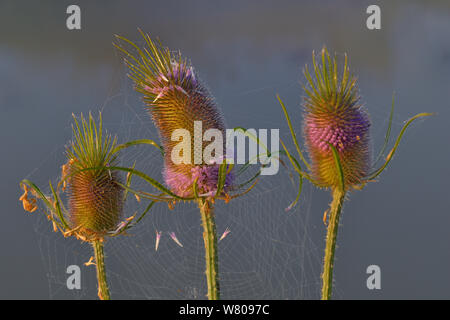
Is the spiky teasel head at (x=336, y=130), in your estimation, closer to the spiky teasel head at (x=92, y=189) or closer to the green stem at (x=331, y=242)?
the green stem at (x=331, y=242)

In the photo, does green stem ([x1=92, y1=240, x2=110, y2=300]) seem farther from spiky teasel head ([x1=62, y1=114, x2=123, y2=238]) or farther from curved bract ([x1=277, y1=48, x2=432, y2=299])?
curved bract ([x1=277, y1=48, x2=432, y2=299])

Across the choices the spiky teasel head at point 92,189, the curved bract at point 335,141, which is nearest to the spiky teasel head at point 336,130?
the curved bract at point 335,141

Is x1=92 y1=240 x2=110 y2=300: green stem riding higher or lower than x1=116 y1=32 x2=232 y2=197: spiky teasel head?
lower

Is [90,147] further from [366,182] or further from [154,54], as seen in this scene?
[366,182]

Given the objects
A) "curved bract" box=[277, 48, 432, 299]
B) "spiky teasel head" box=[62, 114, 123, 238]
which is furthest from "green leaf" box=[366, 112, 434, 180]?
"spiky teasel head" box=[62, 114, 123, 238]

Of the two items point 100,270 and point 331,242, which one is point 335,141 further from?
point 100,270

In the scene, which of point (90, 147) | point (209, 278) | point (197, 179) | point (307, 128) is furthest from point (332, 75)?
point (90, 147)
